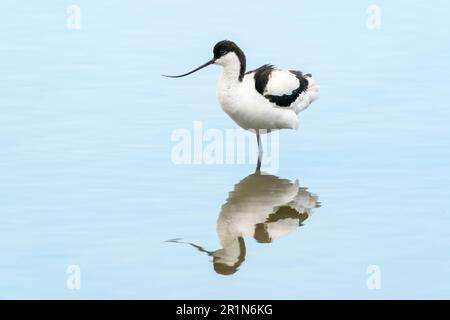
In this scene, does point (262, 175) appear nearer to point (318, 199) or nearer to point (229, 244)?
point (318, 199)

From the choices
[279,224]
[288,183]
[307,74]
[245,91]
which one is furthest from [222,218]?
[307,74]

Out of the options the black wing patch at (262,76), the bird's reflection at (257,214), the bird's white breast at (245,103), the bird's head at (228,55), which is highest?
the bird's head at (228,55)

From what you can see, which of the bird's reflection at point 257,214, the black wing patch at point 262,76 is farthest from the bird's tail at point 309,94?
the bird's reflection at point 257,214

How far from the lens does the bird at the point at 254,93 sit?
1395 centimetres

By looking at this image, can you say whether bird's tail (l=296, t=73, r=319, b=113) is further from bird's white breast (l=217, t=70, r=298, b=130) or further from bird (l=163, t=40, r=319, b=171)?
bird's white breast (l=217, t=70, r=298, b=130)

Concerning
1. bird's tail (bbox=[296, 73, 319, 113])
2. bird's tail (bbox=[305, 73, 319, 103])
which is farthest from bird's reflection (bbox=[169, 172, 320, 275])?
bird's tail (bbox=[305, 73, 319, 103])

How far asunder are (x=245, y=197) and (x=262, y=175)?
1.16 m

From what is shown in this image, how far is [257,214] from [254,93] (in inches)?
96.3

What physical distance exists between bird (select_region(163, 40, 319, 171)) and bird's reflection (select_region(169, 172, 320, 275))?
81 centimetres

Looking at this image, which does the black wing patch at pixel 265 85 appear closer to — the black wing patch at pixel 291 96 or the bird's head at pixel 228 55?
the black wing patch at pixel 291 96

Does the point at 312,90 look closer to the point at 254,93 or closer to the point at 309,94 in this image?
the point at 309,94

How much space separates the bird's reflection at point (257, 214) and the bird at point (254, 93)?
81 centimetres

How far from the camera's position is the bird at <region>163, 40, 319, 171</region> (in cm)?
1395

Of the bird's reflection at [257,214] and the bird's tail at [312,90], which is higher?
the bird's tail at [312,90]
